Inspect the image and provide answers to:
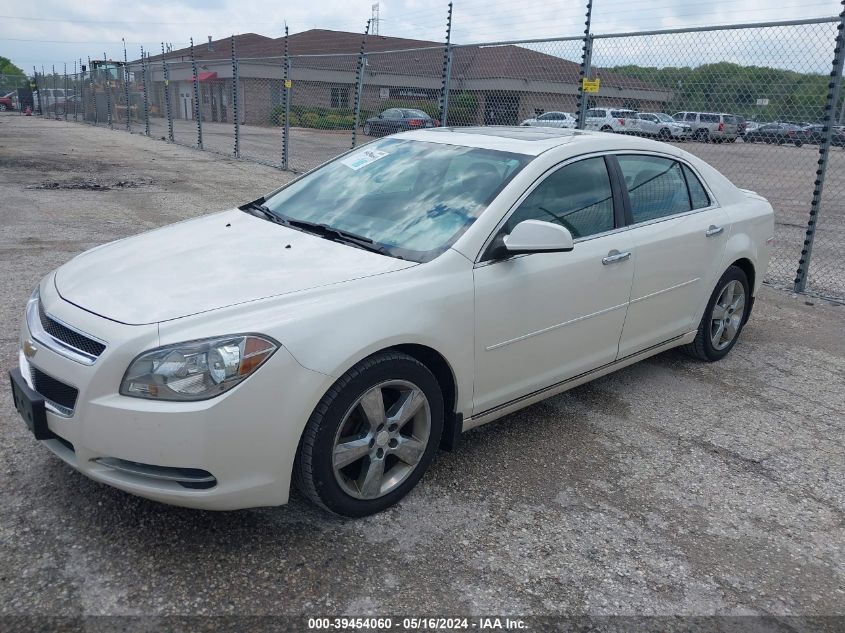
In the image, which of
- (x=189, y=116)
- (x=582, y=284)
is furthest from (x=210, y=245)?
(x=189, y=116)

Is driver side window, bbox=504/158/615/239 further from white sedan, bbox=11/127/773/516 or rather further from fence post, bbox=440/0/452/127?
fence post, bbox=440/0/452/127

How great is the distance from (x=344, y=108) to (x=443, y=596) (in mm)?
16189

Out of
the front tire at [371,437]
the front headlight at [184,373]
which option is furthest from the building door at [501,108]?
the front headlight at [184,373]

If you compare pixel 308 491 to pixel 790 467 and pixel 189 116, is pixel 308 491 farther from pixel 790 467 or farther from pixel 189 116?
pixel 189 116

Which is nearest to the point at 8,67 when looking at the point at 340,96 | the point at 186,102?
the point at 186,102

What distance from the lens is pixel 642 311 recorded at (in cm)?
424

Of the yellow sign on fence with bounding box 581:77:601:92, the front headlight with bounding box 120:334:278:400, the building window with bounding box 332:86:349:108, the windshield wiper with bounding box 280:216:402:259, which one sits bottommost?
the front headlight with bounding box 120:334:278:400

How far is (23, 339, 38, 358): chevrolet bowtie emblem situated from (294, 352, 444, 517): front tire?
3.67 ft

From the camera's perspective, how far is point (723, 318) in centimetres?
509

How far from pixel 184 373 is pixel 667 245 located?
2.92 meters

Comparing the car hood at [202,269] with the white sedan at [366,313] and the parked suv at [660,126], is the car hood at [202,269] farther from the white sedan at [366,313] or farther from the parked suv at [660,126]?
the parked suv at [660,126]

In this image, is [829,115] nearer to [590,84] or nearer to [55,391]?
[590,84]

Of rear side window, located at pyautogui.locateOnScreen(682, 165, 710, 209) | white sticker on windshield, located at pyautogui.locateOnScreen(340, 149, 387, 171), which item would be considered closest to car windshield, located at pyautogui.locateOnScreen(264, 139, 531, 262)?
white sticker on windshield, located at pyautogui.locateOnScreen(340, 149, 387, 171)

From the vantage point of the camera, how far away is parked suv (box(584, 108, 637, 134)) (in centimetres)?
903
